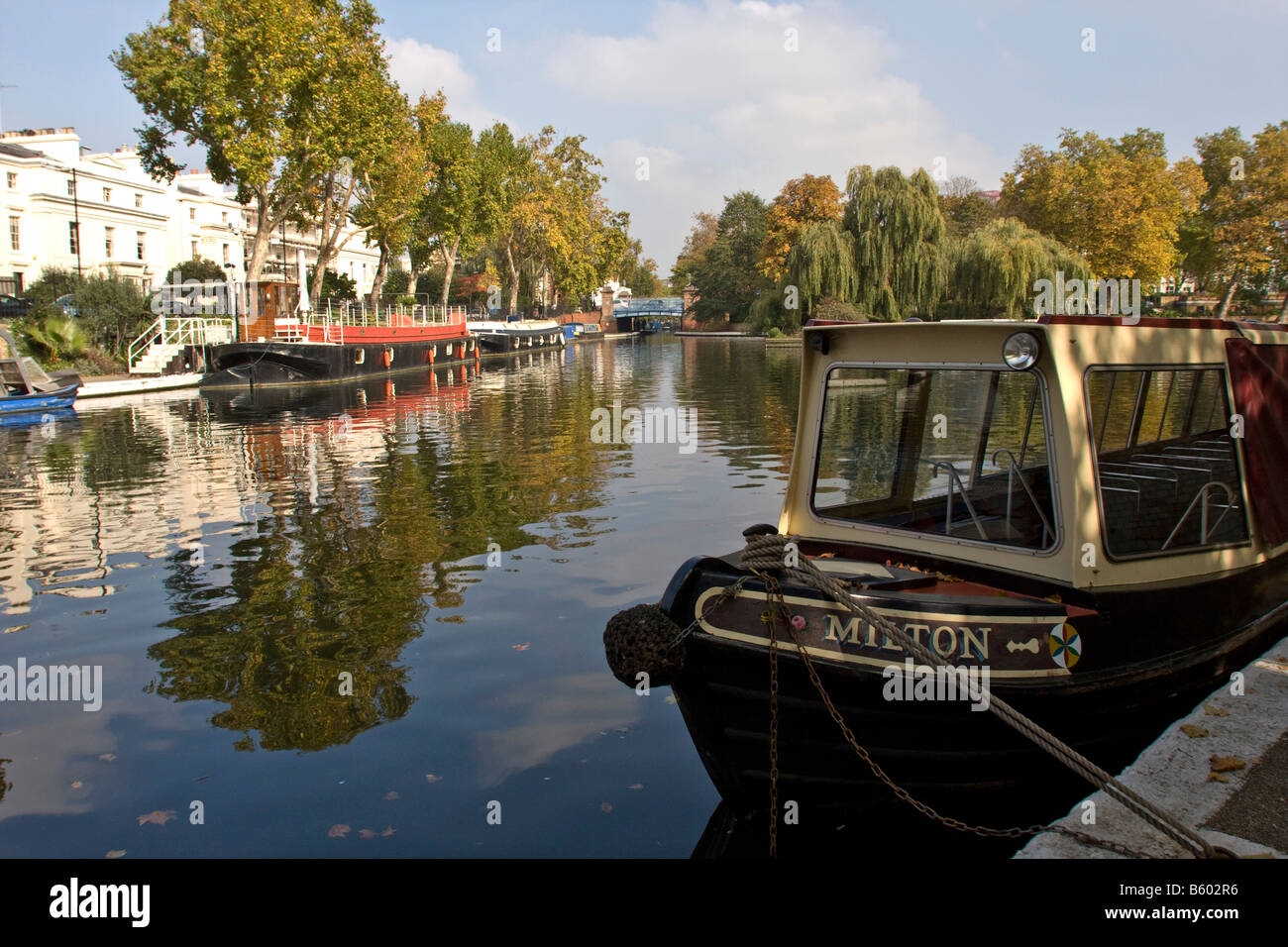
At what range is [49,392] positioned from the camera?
24516mm

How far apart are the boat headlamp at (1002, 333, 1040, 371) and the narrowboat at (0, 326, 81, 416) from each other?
84.8ft

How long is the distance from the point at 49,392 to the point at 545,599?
21.4 metres

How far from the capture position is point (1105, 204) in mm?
52031

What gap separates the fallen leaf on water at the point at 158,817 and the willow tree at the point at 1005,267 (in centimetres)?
4049

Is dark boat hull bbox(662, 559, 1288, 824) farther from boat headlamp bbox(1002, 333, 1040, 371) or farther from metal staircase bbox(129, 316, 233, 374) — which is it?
metal staircase bbox(129, 316, 233, 374)

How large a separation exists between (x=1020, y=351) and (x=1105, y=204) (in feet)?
178

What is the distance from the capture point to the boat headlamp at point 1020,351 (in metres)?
4.84

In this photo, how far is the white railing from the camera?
35.4 meters

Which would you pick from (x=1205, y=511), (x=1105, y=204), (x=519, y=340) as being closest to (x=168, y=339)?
(x=519, y=340)

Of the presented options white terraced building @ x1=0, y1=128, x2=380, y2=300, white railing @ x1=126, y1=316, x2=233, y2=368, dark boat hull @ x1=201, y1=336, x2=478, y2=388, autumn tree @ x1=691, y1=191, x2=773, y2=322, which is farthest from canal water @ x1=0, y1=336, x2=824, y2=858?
autumn tree @ x1=691, y1=191, x2=773, y2=322

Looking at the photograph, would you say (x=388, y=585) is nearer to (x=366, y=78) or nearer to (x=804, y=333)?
(x=804, y=333)

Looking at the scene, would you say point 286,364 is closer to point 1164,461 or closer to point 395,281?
point 1164,461
